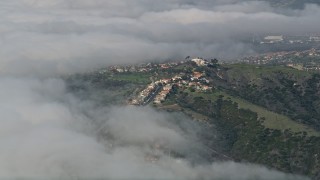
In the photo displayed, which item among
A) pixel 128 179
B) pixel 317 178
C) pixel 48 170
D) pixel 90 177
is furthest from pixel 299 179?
pixel 48 170

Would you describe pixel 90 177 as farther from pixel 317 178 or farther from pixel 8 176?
pixel 317 178

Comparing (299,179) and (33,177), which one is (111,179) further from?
(299,179)

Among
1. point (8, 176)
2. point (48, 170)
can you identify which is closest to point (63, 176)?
point (48, 170)

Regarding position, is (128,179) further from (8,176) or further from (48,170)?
(8,176)

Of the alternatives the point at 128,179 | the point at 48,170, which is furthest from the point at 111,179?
the point at 48,170

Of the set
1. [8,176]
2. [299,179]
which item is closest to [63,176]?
[8,176]

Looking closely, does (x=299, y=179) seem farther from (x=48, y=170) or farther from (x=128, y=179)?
(x=48, y=170)
